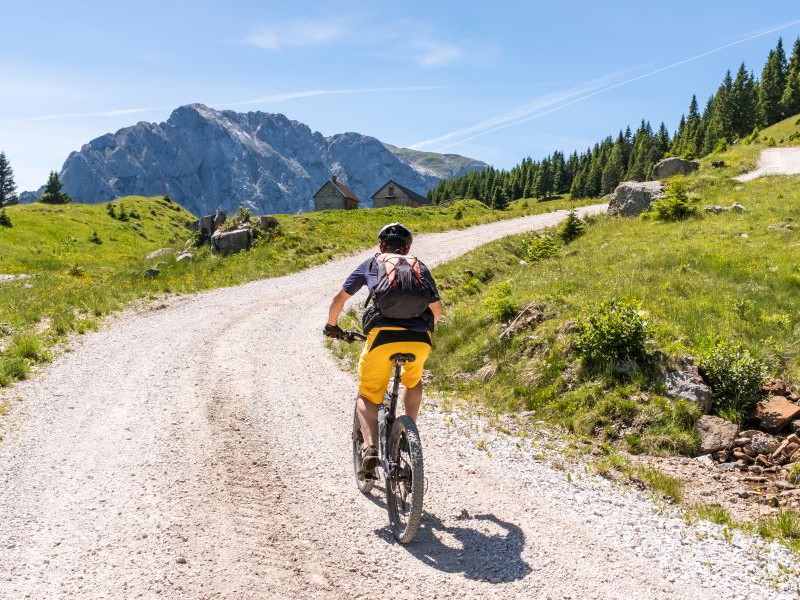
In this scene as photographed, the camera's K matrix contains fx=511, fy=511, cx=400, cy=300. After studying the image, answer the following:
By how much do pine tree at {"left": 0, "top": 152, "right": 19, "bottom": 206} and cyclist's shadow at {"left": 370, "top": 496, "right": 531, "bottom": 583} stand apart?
16261 centimetres

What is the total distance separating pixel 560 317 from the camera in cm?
1259

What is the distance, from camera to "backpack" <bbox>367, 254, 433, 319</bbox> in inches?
222

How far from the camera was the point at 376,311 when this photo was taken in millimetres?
5910

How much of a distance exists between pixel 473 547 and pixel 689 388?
6110mm

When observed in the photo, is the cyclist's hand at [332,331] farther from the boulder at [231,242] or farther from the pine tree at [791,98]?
the pine tree at [791,98]

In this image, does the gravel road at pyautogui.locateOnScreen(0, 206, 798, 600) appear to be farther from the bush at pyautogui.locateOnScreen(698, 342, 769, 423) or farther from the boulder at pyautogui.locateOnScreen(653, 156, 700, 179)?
the boulder at pyautogui.locateOnScreen(653, 156, 700, 179)

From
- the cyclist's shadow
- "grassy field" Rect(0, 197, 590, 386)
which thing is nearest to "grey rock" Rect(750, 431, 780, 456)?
the cyclist's shadow

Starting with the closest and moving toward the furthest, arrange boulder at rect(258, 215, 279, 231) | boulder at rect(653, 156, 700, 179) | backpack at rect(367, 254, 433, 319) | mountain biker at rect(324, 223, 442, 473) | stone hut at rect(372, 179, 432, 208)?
backpack at rect(367, 254, 433, 319), mountain biker at rect(324, 223, 442, 473), boulder at rect(258, 215, 279, 231), boulder at rect(653, 156, 700, 179), stone hut at rect(372, 179, 432, 208)

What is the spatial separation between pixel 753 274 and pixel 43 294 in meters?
26.1

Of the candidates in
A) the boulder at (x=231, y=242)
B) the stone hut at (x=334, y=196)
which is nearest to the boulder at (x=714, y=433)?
the boulder at (x=231, y=242)

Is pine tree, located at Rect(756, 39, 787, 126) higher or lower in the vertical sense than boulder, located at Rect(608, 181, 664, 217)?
higher

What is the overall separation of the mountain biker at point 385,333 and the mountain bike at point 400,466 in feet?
0.34

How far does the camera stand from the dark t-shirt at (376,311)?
5.84 meters

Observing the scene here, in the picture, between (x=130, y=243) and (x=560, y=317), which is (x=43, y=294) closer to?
(x=560, y=317)
